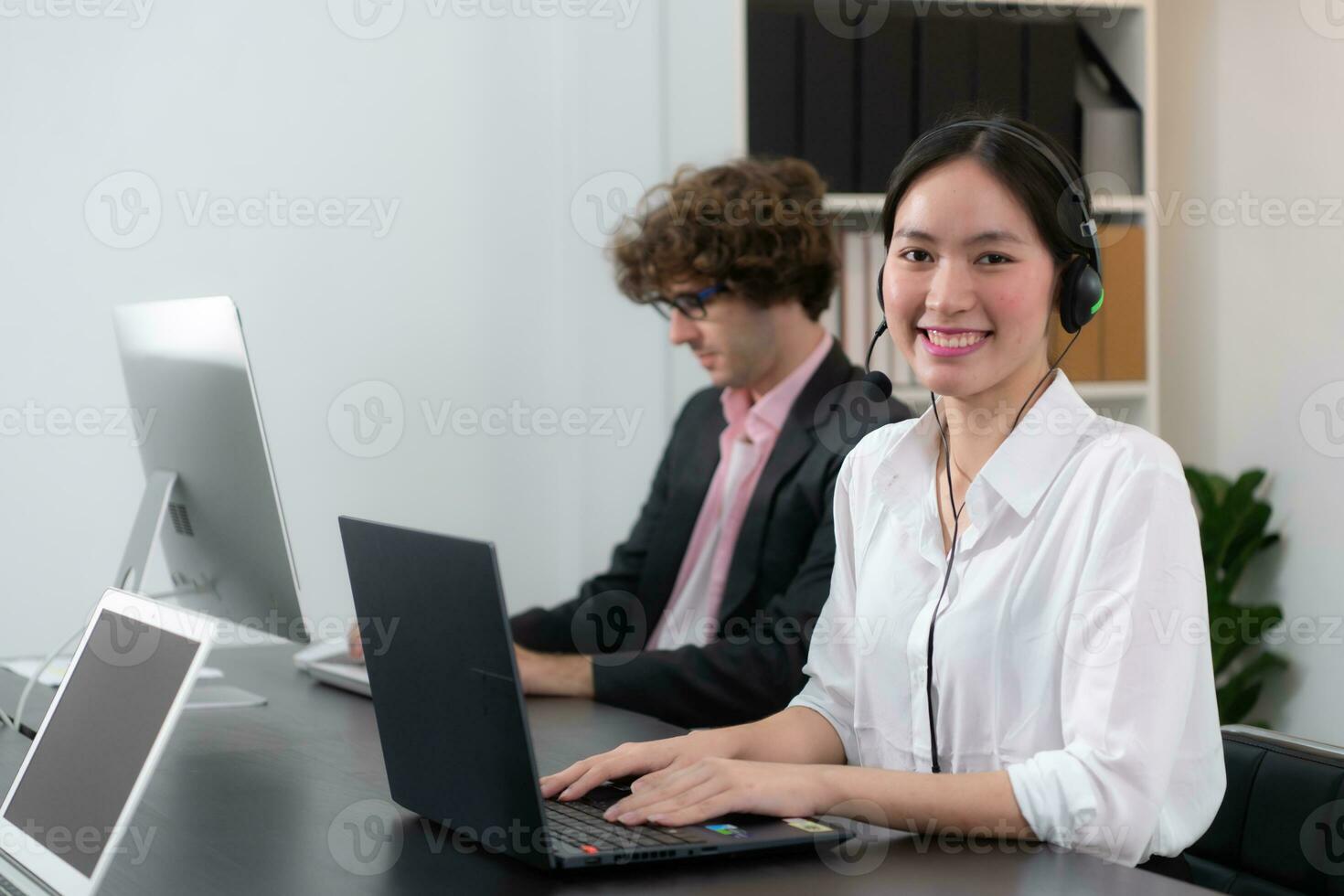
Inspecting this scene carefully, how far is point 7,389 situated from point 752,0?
1.79 meters

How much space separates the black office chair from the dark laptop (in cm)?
50

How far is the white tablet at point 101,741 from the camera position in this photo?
1043 mm

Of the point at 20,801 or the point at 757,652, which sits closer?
the point at 20,801

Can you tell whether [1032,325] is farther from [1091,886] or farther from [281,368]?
[281,368]

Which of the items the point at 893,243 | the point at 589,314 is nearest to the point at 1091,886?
the point at 893,243

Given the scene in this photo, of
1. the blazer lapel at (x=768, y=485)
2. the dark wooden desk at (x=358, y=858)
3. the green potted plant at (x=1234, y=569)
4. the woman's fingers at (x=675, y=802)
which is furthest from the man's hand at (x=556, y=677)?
the green potted plant at (x=1234, y=569)

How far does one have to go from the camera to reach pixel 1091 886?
1003 millimetres

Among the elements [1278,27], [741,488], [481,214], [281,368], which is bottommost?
[741,488]
